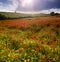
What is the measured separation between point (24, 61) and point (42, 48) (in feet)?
8.54

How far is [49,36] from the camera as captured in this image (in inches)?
669

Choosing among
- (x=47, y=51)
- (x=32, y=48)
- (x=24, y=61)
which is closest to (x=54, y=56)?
(x=47, y=51)

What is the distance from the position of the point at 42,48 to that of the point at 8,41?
2.67m

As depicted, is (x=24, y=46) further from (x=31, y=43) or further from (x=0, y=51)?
(x=0, y=51)

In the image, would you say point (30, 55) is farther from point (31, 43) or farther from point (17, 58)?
point (31, 43)

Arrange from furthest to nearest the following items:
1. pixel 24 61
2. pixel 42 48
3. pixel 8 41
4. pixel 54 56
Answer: pixel 8 41, pixel 42 48, pixel 54 56, pixel 24 61

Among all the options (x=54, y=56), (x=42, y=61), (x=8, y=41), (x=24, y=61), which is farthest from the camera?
(x=8, y=41)

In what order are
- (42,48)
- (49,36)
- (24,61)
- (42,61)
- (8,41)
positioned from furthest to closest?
(49,36), (8,41), (42,48), (42,61), (24,61)

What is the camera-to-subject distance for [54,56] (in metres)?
11.3

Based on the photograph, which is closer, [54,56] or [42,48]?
[54,56]

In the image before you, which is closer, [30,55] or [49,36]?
[30,55]

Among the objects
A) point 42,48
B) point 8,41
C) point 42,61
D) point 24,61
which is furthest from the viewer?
point 8,41

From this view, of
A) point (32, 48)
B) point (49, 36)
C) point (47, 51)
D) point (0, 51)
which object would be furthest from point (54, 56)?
point (49, 36)

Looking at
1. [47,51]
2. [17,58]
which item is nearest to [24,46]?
[47,51]
